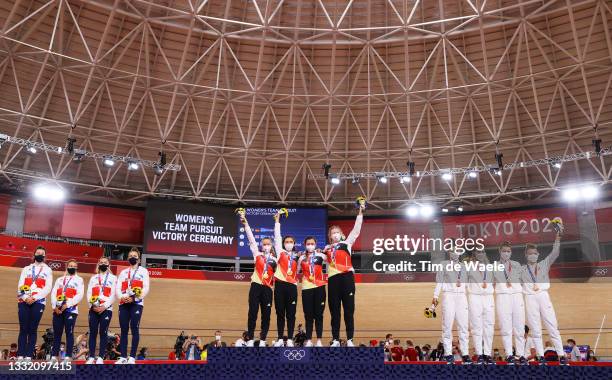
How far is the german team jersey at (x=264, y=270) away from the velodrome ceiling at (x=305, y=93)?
498 inches

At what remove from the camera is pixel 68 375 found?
7.93 meters

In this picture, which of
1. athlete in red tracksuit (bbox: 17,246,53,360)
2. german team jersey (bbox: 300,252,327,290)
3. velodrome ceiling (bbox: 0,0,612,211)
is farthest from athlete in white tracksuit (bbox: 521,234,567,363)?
velodrome ceiling (bbox: 0,0,612,211)

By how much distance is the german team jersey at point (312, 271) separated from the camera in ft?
32.1

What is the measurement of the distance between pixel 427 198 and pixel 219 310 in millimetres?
12238

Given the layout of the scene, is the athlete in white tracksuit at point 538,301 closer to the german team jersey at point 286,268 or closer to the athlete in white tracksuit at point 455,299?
the athlete in white tracksuit at point 455,299

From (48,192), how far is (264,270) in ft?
61.7

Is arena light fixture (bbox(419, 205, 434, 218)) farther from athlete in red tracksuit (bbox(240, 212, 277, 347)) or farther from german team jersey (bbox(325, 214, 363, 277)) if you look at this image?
athlete in red tracksuit (bbox(240, 212, 277, 347))

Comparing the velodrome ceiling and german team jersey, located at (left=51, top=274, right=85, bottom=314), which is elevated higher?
the velodrome ceiling

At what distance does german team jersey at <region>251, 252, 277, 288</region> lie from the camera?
9828 millimetres

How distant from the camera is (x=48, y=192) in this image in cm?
2453

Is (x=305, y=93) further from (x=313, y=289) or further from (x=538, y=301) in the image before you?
(x=538, y=301)

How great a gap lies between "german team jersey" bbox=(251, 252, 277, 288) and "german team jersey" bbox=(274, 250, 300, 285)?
0.14 metres

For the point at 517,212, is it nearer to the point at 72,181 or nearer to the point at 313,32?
the point at 313,32

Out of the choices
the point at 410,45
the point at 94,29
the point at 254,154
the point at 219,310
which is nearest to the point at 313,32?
the point at 410,45
